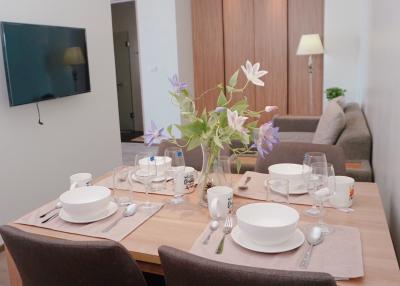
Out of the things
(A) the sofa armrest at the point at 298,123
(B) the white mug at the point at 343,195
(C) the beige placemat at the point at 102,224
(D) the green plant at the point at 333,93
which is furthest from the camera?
(D) the green plant at the point at 333,93

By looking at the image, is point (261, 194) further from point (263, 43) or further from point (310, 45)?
point (263, 43)

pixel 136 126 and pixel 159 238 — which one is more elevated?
pixel 159 238

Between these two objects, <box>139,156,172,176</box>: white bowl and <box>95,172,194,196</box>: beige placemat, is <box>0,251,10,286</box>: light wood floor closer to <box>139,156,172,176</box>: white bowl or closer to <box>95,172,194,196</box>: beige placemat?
<box>95,172,194,196</box>: beige placemat

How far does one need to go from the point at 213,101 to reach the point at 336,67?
1822 mm

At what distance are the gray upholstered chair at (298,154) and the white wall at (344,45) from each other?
130 inches

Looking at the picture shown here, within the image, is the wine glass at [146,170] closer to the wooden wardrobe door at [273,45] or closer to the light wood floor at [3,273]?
the light wood floor at [3,273]

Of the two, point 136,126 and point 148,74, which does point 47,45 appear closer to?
point 148,74

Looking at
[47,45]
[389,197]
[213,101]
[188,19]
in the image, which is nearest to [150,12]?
[188,19]

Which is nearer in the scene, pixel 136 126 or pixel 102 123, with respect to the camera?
pixel 102 123

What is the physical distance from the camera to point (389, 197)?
1947mm

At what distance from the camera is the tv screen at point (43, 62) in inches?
104

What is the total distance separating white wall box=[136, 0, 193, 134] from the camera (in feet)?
18.7

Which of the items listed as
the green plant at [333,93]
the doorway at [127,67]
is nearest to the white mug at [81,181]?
the green plant at [333,93]

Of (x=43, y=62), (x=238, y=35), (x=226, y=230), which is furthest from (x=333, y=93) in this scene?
(x=226, y=230)
